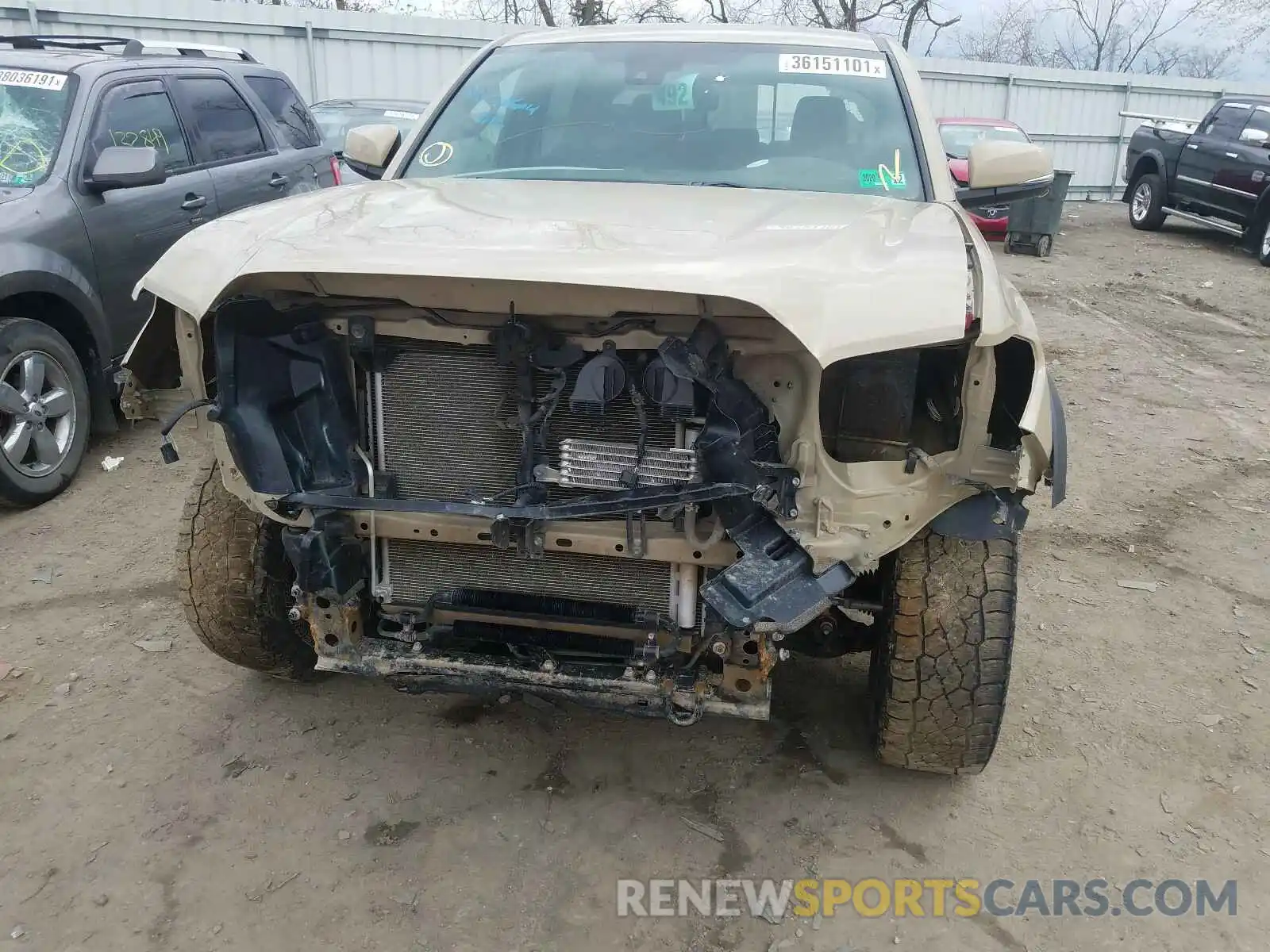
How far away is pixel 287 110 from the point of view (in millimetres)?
6648

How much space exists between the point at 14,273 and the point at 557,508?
3.39 m

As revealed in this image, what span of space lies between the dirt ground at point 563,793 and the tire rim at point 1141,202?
12.0 m

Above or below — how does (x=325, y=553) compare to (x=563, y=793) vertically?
above

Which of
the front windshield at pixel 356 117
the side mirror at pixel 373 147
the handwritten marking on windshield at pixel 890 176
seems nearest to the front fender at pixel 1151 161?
the front windshield at pixel 356 117

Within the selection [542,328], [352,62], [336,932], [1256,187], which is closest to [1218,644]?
[542,328]

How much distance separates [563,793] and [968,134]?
12.6 metres

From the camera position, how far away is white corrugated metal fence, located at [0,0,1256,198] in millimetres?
11141

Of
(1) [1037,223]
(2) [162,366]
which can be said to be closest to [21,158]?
(2) [162,366]

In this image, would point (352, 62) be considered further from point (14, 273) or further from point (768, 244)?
point (768, 244)

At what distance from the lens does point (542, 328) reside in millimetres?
2320

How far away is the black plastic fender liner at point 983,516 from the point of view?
235cm

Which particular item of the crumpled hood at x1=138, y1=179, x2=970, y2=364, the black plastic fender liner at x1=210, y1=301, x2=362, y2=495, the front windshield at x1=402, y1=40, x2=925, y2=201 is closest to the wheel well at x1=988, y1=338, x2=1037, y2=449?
the crumpled hood at x1=138, y1=179, x2=970, y2=364

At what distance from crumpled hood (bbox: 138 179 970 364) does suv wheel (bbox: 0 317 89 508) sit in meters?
2.30

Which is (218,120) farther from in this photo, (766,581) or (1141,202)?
(1141,202)
